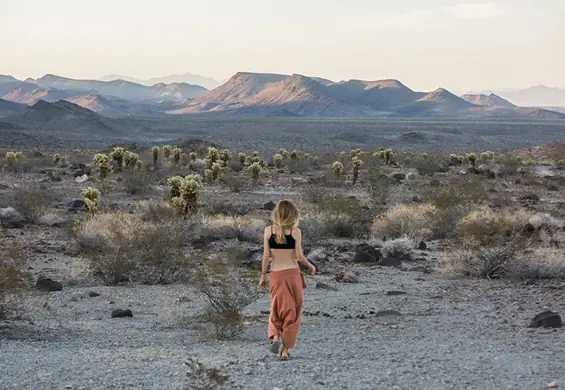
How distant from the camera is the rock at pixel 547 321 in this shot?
9.59 m

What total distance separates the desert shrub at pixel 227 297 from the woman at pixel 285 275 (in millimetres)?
1139

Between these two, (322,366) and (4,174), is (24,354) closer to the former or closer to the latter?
(322,366)

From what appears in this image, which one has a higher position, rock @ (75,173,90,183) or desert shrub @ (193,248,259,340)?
desert shrub @ (193,248,259,340)

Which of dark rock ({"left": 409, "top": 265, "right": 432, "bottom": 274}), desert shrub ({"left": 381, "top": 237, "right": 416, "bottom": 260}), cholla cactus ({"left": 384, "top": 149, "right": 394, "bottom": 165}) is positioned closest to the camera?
dark rock ({"left": 409, "top": 265, "right": 432, "bottom": 274})

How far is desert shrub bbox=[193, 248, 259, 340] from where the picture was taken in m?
9.07

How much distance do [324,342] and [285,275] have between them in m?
1.27

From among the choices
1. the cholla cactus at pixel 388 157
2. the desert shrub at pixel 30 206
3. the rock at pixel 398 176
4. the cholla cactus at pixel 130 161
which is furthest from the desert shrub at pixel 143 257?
the cholla cactus at pixel 388 157

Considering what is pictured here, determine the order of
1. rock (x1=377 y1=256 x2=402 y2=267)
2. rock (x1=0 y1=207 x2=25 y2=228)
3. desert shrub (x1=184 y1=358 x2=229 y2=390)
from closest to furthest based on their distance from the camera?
desert shrub (x1=184 y1=358 x2=229 y2=390)
rock (x1=377 y1=256 x2=402 y2=267)
rock (x1=0 y1=207 x2=25 y2=228)

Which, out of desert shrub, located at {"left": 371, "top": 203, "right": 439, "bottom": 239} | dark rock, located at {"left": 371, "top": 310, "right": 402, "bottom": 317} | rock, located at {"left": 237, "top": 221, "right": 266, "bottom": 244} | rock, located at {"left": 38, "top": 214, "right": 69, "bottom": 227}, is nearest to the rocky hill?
rock, located at {"left": 38, "top": 214, "right": 69, "bottom": 227}

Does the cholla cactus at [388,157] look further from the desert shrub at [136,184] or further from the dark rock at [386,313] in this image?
the dark rock at [386,313]

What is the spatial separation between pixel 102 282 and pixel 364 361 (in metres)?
6.56

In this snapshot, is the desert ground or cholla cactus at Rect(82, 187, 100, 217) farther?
cholla cactus at Rect(82, 187, 100, 217)

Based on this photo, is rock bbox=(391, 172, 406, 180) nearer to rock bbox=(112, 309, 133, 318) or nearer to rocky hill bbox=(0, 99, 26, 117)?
rock bbox=(112, 309, 133, 318)

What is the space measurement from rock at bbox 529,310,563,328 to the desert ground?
14 millimetres
